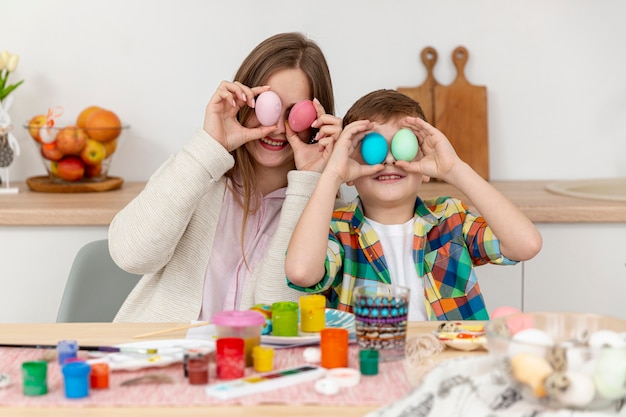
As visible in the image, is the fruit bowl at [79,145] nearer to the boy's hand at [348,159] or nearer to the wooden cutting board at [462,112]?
the wooden cutting board at [462,112]

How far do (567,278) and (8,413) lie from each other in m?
1.66

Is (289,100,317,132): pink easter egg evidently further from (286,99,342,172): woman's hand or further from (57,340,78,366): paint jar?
(57,340,78,366): paint jar

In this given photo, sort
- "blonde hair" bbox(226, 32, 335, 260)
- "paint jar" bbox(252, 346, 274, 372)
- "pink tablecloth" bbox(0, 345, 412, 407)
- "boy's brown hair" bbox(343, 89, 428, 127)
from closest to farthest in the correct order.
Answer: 1. "pink tablecloth" bbox(0, 345, 412, 407)
2. "paint jar" bbox(252, 346, 274, 372)
3. "boy's brown hair" bbox(343, 89, 428, 127)
4. "blonde hair" bbox(226, 32, 335, 260)

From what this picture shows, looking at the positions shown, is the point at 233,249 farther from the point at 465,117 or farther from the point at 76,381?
the point at 465,117

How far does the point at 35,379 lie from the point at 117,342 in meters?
0.24

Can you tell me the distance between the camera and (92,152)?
8.57 ft

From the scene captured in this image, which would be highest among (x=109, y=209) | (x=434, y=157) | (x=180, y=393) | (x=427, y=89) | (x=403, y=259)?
(x=427, y=89)

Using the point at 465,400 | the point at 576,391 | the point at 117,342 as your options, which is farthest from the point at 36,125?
the point at 576,391

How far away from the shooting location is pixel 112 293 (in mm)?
2141

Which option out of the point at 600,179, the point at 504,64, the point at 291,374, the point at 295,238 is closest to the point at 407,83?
the point at 504,64

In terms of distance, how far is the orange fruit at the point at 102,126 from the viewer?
8.55 ft

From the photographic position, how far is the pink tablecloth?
1095 millimetres

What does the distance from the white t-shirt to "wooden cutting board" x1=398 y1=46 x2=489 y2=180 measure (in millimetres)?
944

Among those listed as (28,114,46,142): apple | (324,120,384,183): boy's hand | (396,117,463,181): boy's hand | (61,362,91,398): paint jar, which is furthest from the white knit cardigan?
(28,114,46,142): apple
